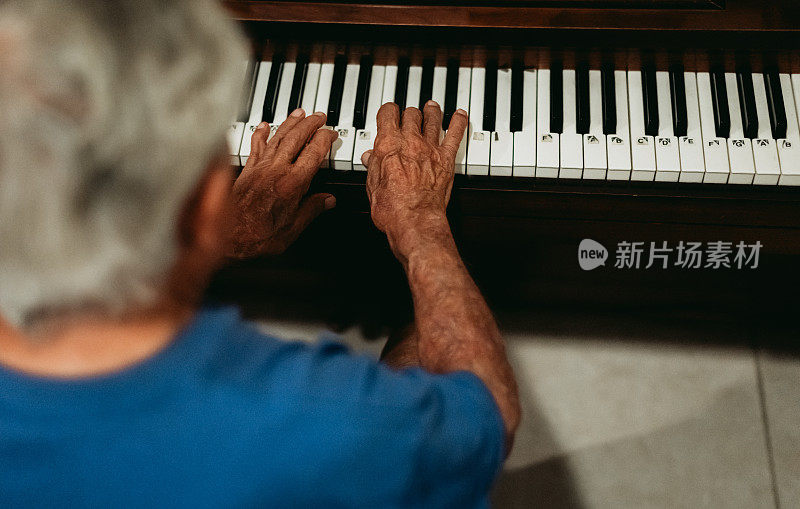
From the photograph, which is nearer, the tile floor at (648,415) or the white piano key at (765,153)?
the white piano key at (765,153)

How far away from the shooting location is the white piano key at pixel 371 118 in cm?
133

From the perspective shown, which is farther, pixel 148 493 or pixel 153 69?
pixel 148 493

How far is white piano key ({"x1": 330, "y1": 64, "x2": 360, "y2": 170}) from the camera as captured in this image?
1323mm

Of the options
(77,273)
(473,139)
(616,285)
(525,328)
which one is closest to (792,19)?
(473,139)

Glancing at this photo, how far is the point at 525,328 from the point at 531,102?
745 mm

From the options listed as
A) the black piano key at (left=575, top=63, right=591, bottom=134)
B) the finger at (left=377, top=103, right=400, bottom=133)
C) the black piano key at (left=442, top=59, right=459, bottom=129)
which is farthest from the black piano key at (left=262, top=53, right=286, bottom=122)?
the black piano key at (left=575, top=63, right=591, bottom=134)

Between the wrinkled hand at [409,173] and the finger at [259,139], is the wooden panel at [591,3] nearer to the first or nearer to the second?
the wrinkled hand at [409,173]

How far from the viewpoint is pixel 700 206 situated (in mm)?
1331

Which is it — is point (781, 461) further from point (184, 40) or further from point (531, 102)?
point (184, 40)

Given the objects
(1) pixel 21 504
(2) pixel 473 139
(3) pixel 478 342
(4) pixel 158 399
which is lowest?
(1) pixel 21 504

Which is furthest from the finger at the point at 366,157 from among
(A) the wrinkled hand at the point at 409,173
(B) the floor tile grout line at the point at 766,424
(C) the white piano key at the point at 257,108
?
(B) the floor tile grout line at the point at 766,424

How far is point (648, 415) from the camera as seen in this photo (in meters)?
1.80

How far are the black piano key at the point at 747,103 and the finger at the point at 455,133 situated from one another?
0.49 m

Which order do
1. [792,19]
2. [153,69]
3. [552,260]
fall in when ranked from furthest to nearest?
[552,260] → [792,19] → [153,69]
